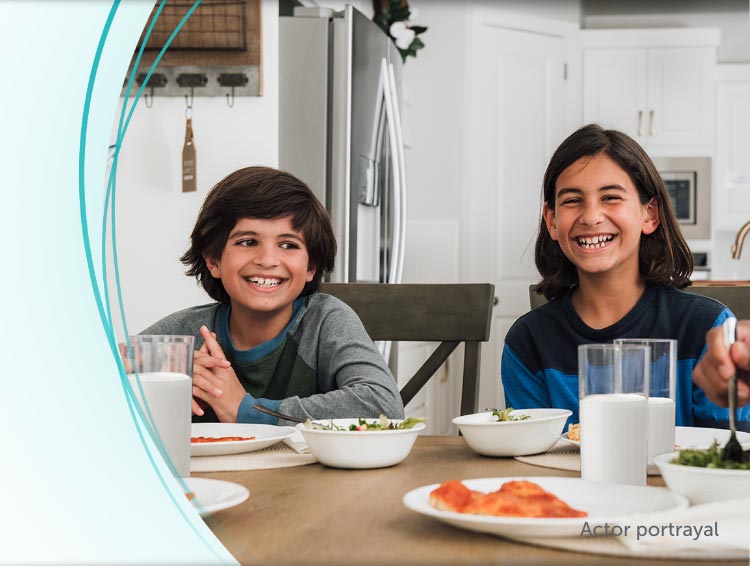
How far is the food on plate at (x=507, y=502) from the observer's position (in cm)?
52

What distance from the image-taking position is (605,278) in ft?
4.31

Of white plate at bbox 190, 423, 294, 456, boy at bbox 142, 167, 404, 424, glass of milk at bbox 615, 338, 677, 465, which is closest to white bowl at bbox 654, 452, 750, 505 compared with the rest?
glass of milk at bbox 615, 338, 677, 465

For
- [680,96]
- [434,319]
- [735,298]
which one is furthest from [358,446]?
[680,96]

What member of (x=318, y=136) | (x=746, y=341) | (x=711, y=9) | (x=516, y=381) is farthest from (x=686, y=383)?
(x=711, y=9)

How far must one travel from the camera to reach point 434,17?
3701mm

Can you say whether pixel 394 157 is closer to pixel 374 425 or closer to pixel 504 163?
pixel 504 163

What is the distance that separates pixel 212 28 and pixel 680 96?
2546mm

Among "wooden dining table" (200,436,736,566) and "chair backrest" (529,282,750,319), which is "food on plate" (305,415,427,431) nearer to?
"wooden dining table" (200,436,736,566)

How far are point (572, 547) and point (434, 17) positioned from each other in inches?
136

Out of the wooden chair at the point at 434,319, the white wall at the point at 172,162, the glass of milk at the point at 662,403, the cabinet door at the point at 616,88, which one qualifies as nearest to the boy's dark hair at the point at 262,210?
the wooden chair at the point at 434,319

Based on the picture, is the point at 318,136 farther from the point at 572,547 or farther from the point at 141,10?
the point at 572,547

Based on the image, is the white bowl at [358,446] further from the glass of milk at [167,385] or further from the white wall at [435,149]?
the white wall at [435,149]

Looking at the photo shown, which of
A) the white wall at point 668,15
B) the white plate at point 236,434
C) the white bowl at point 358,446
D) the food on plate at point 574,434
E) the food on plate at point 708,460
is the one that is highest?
the white wall at point 668,15

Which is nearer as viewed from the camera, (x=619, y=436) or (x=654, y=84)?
(x=619, y=436)
